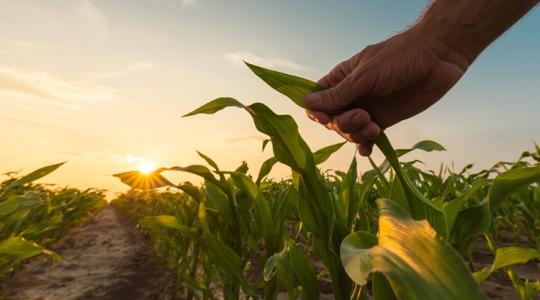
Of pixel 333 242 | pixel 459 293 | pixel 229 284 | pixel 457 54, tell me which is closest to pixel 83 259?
pixel 229 284

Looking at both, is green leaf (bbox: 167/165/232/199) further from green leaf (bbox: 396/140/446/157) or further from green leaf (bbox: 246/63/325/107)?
green leaf (bbox: 396/140/446/157)

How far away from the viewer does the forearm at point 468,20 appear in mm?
841

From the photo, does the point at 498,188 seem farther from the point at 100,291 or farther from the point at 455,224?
the point at 100,291

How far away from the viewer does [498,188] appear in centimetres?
72

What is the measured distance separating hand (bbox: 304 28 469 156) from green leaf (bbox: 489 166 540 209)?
0.24 meters

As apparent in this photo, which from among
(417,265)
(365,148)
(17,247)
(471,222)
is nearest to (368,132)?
(365,148)

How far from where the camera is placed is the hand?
835mm

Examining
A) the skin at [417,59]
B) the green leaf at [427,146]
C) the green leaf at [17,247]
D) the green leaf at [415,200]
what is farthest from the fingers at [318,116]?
the green leaf at [17,247]

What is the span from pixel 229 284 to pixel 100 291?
4.79ft

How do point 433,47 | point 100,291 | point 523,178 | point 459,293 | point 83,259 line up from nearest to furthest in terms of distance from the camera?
point 459,293, point 523,178, point 433,47, point 100,291, point 83,259

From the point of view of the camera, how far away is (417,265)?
0.32m

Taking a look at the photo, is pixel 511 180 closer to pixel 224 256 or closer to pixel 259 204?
pixel 259 204

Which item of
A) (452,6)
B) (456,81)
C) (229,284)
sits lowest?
(229,284)

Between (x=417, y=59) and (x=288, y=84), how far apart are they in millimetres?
312
